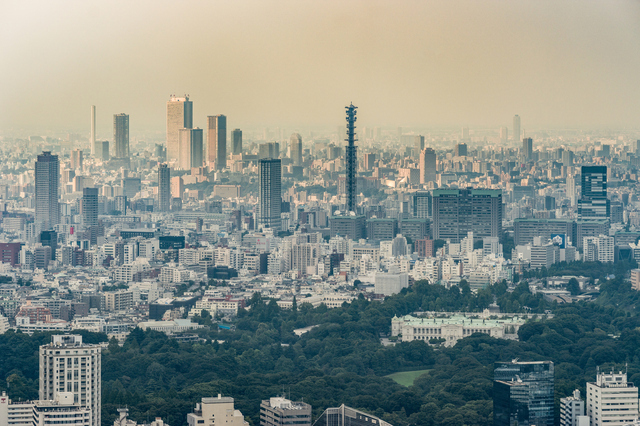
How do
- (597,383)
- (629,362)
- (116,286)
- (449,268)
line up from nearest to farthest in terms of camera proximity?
(597,383)
(629,362)
(116,286)
(449,268)

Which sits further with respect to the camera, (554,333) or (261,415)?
(554,333)

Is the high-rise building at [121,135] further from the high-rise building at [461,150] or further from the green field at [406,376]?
the green field at [406,376]

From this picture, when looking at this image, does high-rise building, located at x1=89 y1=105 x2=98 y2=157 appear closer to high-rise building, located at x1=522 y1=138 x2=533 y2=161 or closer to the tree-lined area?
the tree-lined area

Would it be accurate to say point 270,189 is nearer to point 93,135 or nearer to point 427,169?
point 427,169

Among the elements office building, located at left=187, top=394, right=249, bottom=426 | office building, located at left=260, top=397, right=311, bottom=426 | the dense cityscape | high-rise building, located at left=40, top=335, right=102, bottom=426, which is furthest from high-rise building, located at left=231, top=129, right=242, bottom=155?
office building, located at left=187, top=394, right=249, bottom=426

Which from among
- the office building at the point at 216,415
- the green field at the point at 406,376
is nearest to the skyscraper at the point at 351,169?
the green field at the point at 406,376

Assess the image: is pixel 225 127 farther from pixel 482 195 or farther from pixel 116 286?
pixel 116 286

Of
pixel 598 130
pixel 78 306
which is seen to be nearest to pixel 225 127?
pixel 598 130

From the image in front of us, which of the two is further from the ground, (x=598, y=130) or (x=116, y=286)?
(x=598, y=130)
